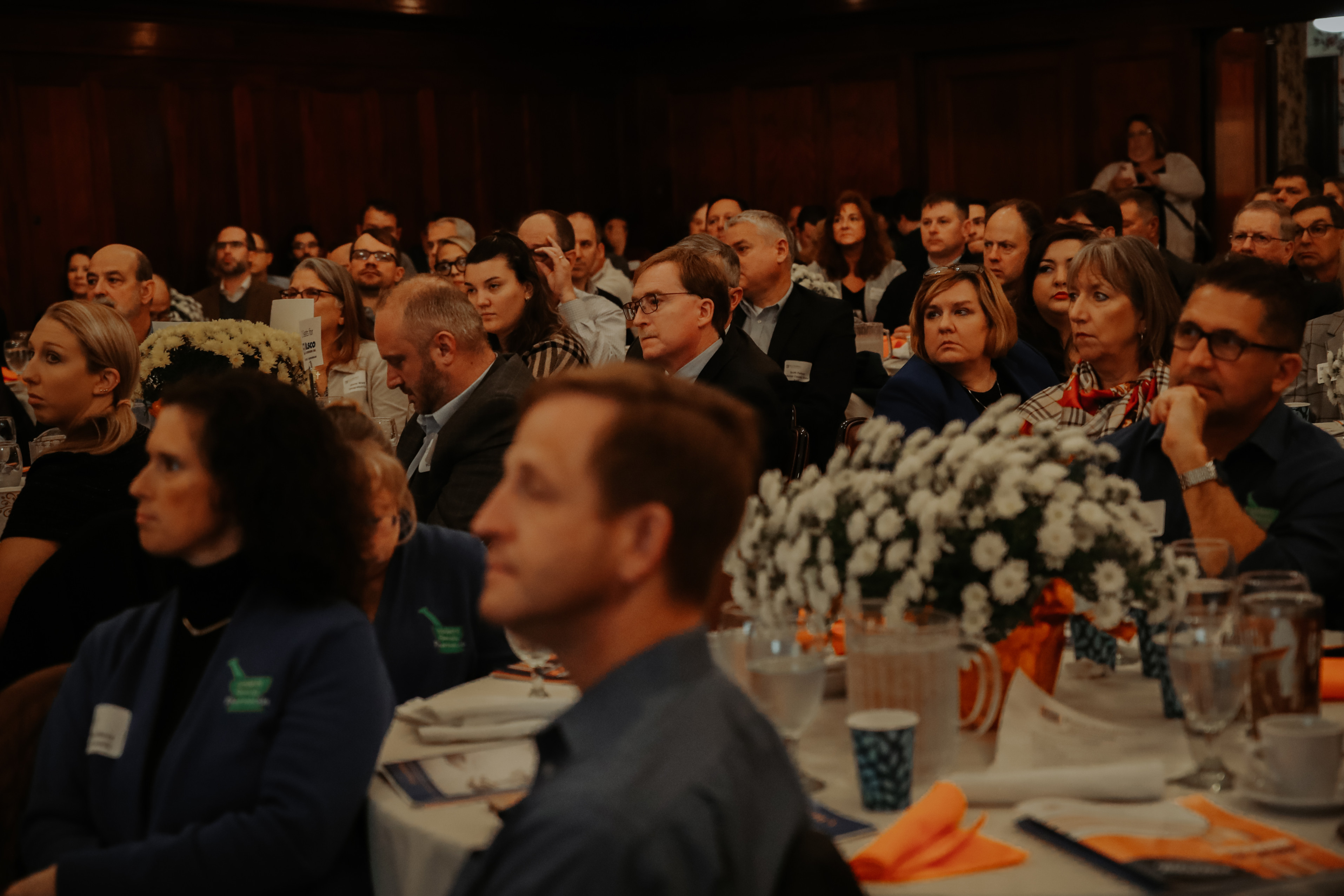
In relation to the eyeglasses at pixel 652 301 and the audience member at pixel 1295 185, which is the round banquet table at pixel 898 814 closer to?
the eyeglasses at pixel 652 301

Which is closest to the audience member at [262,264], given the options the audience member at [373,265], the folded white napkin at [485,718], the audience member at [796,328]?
the audience member at [373,265]

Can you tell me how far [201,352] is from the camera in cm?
429

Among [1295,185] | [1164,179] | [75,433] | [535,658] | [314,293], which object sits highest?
[1164,179]

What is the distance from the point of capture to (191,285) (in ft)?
37.6

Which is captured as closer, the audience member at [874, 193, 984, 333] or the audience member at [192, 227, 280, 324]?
the audience member at [874, 193, 984, 333]

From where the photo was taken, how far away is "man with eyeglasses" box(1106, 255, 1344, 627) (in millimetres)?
2432

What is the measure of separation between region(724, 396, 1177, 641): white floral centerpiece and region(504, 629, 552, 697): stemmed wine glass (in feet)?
1.54

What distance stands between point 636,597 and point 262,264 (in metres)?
9.96

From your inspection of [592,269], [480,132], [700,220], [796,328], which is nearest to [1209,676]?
[796,328]

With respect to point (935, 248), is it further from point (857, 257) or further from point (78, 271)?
point (78, 271)

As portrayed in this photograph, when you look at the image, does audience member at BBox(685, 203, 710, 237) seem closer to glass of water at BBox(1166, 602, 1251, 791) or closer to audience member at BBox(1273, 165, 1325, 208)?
audience member at BBox(1273, 165, 1325, 208)

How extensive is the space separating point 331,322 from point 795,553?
451cm

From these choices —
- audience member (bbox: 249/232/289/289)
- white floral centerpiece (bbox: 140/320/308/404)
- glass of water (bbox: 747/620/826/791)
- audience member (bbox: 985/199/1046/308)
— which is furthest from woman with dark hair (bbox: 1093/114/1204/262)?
glass of water (bbox: 747/620/826/791)

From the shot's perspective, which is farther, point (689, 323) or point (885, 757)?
point (689, 323)
